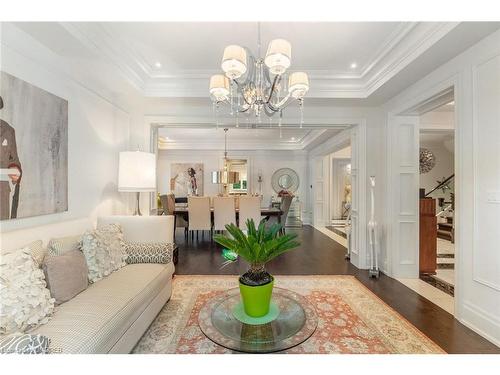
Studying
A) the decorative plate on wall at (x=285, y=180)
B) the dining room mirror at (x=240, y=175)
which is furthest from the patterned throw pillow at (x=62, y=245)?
the decorative plate on wall at (x=285, y=180)

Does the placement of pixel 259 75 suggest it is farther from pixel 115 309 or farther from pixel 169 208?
pixel 169 208

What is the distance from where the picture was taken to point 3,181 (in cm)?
160

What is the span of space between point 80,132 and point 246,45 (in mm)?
1999

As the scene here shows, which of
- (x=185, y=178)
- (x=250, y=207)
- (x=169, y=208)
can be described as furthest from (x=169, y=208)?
(x=185, y=178)

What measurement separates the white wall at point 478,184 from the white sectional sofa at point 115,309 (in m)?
2.77

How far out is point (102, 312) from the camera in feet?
4.55

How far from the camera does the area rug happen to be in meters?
1.74

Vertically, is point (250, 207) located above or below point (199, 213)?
above

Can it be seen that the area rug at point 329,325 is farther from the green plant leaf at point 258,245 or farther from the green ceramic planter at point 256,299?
the green plant leaf at point 258,245

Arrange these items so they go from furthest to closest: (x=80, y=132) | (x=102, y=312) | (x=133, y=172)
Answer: (x=133, y=172)
(x=80, y=132)
(x=102, y=312)

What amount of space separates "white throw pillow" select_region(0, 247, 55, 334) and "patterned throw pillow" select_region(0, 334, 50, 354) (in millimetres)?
333

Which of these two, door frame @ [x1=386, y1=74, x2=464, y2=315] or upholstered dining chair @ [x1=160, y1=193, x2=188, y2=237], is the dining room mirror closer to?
upholstered dining chair @ [x1=160, y1=193, x2=188, y2=237]

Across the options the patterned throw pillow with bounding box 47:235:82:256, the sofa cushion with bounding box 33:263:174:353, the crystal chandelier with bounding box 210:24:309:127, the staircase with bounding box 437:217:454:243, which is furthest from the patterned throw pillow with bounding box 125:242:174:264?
A: the staircase with bounding box 437:217:454:243
